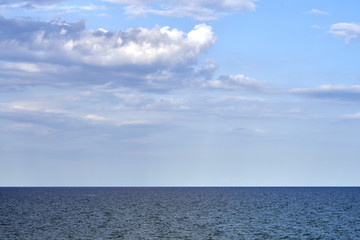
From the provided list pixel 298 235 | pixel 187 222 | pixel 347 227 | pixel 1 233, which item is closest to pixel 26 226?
pixel 1 233

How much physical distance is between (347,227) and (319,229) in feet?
20.3

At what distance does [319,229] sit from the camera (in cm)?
6762

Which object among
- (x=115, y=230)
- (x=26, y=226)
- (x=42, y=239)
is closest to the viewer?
(x=42, y=239)

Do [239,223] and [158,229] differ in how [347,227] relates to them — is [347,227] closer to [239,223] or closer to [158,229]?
[239,223]

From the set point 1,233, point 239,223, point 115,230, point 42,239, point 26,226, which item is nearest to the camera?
point 42,239

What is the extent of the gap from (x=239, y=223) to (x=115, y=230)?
22.3m

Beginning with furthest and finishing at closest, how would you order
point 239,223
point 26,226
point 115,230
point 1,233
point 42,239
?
1. point 239,223
2. point 26,226
3. point 115,230
4. point 1,233
5. point 42,239

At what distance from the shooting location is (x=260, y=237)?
58.4 metres

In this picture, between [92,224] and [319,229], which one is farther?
[92,224]

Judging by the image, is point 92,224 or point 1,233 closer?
point 1,233

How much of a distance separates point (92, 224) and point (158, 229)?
1282 cm

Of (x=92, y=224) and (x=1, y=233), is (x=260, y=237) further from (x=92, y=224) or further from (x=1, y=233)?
(x=1, y=233)

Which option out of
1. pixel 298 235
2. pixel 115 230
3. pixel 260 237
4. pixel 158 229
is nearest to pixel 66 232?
pixel 115 230

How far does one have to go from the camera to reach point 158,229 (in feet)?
217
